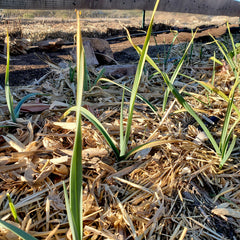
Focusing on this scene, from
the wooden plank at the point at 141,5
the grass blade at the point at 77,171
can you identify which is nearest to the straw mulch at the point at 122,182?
the grass blade at the point at 77,171

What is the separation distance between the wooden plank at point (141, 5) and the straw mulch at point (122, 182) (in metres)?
2.25

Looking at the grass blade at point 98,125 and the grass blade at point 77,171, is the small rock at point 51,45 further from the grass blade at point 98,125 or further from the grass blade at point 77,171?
the grass blade at point 77,171

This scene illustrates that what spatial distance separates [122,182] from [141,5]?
4.19m

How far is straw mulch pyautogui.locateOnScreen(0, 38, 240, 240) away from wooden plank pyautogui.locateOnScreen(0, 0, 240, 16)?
225cm

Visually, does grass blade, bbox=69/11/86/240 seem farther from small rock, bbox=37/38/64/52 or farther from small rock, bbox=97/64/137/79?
small rock, bbox=37/38/64/52

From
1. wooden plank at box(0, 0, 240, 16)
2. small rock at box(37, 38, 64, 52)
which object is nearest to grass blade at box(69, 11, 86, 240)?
small rock at box(37, 38, 64, 52)

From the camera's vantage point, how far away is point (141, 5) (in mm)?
4422

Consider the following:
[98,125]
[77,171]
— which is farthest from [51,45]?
[77,171]

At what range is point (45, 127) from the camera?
1286 millimetres

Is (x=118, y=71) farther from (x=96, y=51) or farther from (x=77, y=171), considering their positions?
(x=77, y=171)

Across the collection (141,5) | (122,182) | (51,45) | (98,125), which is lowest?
(122,182)

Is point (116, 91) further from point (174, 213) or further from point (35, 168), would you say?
point (174, 213)

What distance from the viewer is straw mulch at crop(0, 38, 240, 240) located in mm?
859

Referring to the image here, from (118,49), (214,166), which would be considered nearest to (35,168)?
(214,166)
